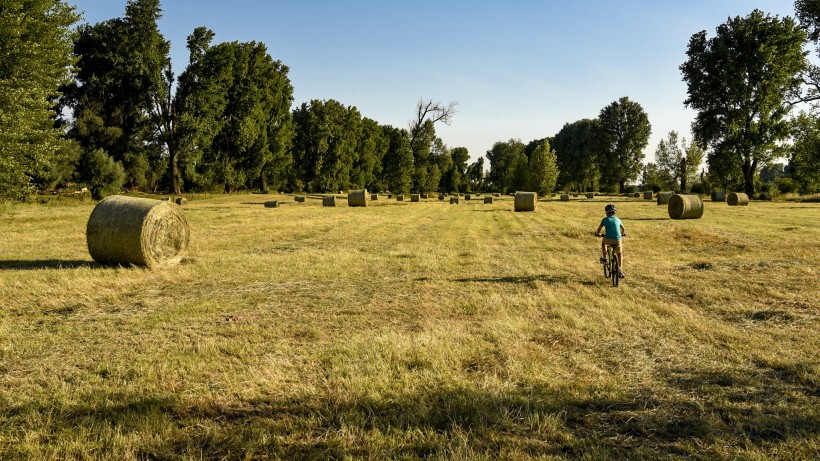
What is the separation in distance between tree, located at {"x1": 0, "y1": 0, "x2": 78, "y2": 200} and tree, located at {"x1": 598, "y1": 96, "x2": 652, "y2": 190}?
274 feet

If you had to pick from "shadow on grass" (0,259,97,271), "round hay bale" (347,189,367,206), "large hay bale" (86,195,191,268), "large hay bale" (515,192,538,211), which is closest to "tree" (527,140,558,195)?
"large hay bale" (515,192,538,211)

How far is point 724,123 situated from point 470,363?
63980mm

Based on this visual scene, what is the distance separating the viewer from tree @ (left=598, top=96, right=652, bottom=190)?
3410 inches

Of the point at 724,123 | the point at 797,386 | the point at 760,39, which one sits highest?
the point at 760,39

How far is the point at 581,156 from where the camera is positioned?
9906 cm

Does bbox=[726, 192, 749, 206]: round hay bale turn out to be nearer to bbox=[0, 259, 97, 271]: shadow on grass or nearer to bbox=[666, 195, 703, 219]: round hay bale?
bbox=[666, 195, 703, 219]: round hay bale

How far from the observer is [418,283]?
10398 millimetres

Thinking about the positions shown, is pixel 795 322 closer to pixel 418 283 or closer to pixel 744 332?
pixel 744 332

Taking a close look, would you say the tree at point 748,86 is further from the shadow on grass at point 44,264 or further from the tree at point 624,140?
the shadow on grass at point 44,264

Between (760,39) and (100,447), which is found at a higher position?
(760,39)

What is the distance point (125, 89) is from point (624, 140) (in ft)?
265

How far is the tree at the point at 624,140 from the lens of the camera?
8662 cm

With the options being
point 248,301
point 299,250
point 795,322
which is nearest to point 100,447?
point 248,301

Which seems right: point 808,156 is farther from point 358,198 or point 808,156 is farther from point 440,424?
point 440,424
